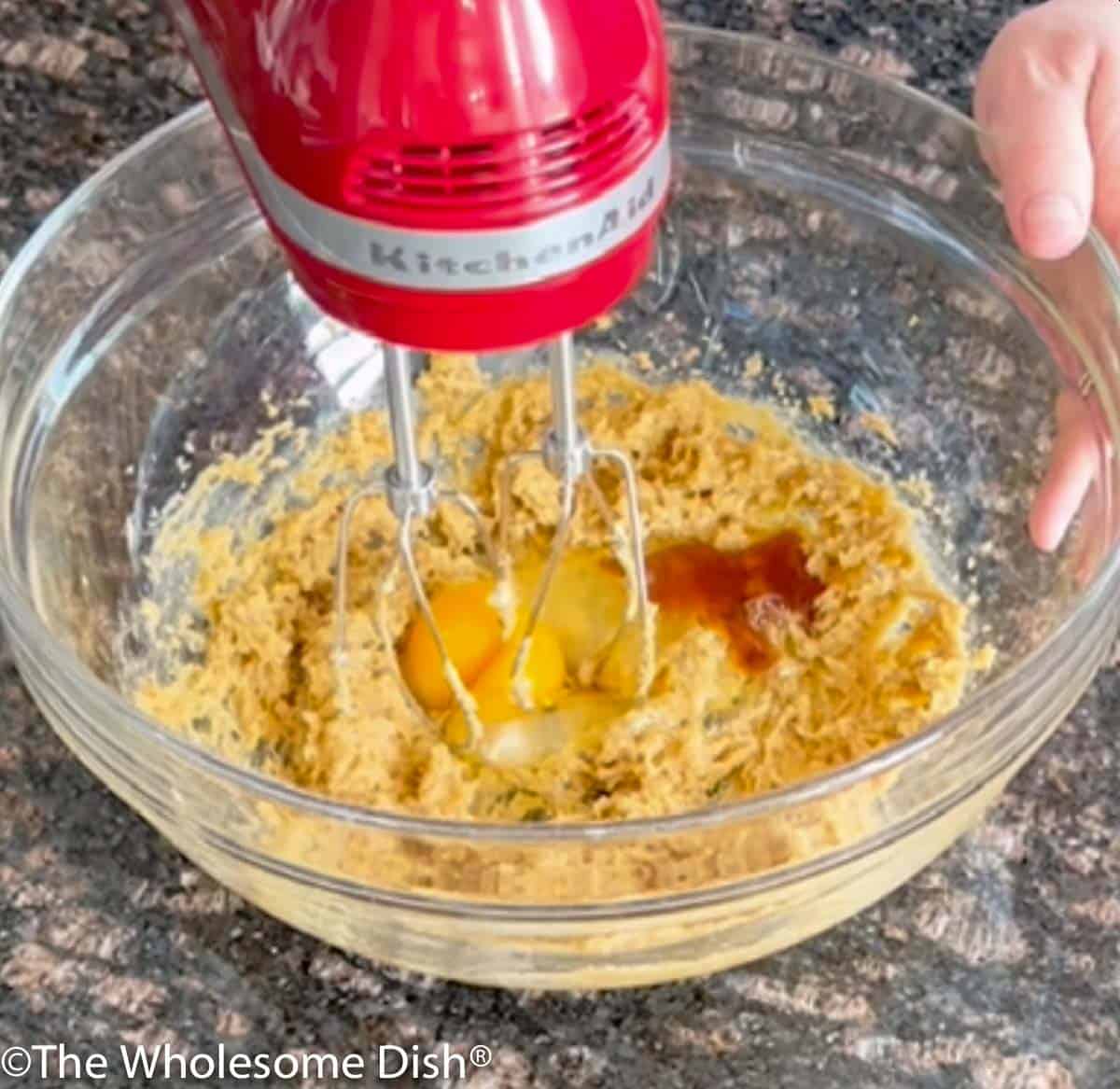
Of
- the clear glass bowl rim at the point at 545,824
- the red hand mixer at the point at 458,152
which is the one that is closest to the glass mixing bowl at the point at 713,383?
the clear glass bowl rim at the point at 545,824

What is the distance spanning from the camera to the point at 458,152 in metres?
0.51

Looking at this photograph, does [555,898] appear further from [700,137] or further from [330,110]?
[700,137]

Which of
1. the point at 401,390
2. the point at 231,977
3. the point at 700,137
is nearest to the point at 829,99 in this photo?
the point at 700,137

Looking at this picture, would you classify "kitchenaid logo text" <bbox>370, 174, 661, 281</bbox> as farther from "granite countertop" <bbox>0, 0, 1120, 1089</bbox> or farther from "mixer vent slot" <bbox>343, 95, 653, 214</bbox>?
"granite countertop" <bbox>0, 0, 1120, 1089</bbox>

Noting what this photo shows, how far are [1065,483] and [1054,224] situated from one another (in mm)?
129

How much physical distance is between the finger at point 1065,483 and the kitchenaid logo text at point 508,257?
→ 0.38 metres

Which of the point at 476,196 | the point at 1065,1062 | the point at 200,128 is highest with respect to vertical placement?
the point at 476,196

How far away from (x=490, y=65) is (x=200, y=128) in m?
0.41

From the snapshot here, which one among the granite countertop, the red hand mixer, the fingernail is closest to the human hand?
the fingernail

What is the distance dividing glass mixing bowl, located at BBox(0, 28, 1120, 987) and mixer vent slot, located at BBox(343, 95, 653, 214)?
216 millimetres

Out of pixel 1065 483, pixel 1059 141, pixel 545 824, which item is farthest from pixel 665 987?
pixel 1059 141

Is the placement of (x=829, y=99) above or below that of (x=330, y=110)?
below

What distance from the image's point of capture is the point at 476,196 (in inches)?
20.1

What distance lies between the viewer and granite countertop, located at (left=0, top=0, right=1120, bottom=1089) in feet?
2.41
